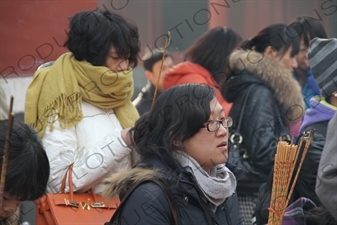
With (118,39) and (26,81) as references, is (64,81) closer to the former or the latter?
(118,39)

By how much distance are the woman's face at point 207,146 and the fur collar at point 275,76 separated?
1.69 metres

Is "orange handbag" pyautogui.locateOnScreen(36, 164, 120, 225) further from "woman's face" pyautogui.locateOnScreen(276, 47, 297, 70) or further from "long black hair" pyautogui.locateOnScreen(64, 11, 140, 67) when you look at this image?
"woman's face" pyautogui.locateOnScreen(276, 47, 297, 70)

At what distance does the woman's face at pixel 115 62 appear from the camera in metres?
4.27

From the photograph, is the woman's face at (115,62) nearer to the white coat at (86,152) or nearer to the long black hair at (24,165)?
the white coat at (86,152)

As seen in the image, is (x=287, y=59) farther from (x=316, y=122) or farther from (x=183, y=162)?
(x=183, y=162)

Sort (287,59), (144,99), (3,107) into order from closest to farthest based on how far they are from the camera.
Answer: (3,107) < (287,59) < (144,99)

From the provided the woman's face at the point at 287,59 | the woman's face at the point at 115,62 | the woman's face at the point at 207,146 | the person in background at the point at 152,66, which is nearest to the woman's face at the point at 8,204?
the woman's face at the point at 207,146

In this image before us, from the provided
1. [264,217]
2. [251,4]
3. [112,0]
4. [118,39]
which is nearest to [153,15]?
[112,0]

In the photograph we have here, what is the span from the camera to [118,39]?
4285mm

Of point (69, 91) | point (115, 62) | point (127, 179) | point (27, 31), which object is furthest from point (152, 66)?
point (127, 179)

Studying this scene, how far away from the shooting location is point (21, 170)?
2980 mm

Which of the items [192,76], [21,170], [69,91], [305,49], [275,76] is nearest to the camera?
[21,170]

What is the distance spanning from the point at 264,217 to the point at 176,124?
0.66m

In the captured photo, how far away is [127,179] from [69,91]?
0.96 m
